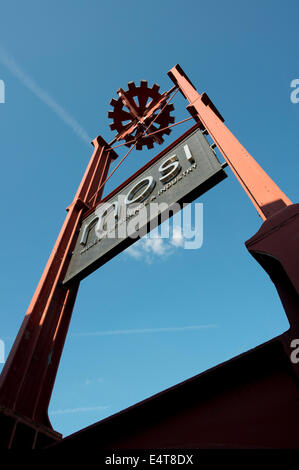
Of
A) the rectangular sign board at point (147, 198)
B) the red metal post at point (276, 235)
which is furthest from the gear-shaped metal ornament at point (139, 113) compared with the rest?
the red metal post at point (276, 235)

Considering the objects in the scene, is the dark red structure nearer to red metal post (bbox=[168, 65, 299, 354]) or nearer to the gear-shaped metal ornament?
red metal post (bbox=[168, 65, 299, 354])

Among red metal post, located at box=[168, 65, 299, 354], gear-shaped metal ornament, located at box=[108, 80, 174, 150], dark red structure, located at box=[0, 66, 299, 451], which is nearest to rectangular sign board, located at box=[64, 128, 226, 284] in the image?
dark red structure, located at box=[0, 66, 299, 451]

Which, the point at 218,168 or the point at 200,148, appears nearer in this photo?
the point at 218,168

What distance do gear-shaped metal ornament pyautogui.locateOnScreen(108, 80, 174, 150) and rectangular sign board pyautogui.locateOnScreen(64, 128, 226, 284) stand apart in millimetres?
4157

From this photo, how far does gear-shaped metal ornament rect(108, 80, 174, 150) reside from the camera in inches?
391

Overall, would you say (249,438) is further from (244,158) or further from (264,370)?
(244,158)

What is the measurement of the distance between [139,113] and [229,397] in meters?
9.33

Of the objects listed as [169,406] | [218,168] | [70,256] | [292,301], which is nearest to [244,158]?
[218,168]

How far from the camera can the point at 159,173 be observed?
5.65 m

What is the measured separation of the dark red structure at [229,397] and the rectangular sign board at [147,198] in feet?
1.92

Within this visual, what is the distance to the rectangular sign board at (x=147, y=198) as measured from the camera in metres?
4.64

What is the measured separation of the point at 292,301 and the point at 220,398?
34.1 inches

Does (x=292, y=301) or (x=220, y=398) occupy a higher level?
(x=292, y=301)

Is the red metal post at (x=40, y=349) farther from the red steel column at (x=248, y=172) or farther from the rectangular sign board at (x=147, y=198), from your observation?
the red steel column at (x=248, y=172)
